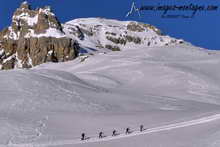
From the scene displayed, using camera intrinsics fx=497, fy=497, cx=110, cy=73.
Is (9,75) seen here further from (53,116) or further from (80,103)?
(53,116)

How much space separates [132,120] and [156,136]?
8.94 metres

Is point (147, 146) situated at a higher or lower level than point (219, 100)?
higher

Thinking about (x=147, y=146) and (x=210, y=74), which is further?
(x=210, y=74)

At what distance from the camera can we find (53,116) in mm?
40094

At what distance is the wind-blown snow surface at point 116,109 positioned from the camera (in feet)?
102

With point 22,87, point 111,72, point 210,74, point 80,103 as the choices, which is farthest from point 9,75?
point 210,74

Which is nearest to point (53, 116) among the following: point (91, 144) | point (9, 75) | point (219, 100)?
point (91, 144)

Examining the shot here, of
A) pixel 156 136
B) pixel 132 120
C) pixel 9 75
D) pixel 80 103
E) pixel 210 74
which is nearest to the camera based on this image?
pixel 156 136

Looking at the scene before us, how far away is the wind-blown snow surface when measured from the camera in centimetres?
3095

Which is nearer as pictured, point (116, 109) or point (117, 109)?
point (116, 109)

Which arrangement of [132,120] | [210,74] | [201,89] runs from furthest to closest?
[210,74]
[201,89]
[132,120]

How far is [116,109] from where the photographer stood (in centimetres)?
4753

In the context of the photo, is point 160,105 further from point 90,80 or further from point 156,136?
point 90,80

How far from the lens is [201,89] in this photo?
75.0 m
